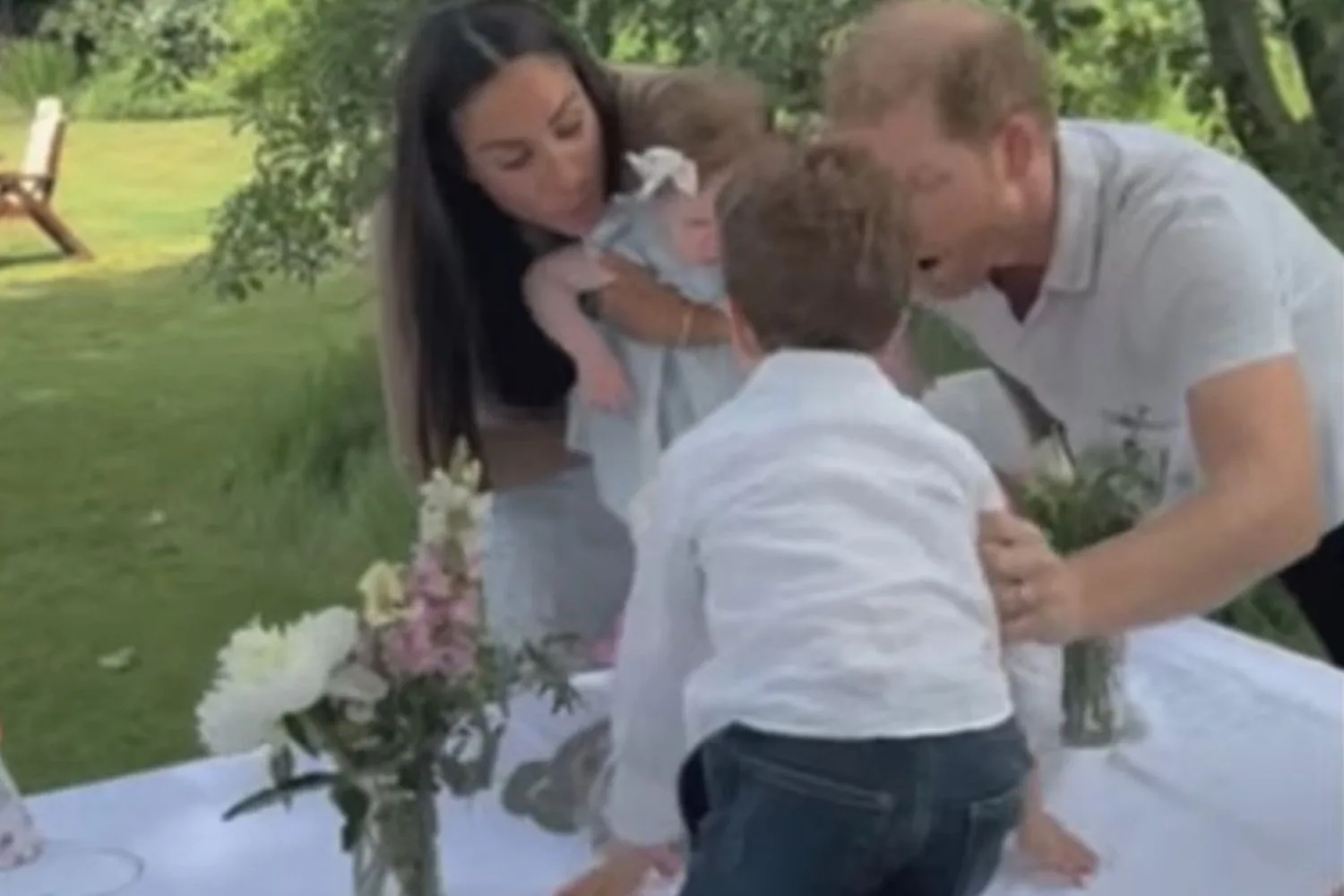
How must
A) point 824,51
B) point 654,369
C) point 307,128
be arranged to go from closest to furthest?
point 654,369 → point 824,51 → point 307,128

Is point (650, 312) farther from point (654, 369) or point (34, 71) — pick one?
point (34, 71)

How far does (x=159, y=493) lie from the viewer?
229 inches

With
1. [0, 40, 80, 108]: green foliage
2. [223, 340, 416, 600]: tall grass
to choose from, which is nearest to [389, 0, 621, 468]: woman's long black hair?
[223, 340, 416, 600]: tall grass

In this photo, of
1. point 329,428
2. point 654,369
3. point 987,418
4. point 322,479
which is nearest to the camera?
point 987,418

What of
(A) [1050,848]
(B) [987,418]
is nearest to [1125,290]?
(B) [987,418]

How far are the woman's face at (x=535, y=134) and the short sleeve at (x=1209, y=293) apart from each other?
558 millimetres

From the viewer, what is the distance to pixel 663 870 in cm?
164

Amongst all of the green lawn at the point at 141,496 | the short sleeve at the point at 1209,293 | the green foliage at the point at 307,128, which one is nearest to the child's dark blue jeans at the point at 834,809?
the short sleeve at the point at 1209,293

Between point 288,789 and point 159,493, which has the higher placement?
point 288,789

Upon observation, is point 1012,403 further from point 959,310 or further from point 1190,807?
point 1190,807

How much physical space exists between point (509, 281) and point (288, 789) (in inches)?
33.0

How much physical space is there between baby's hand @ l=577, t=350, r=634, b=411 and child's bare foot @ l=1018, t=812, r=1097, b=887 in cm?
63

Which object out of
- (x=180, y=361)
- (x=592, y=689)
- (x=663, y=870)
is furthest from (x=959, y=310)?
(x=180, y=361)

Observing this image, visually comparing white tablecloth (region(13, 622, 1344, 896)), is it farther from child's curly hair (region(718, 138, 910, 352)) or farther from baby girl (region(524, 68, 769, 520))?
child's curly hair (region(718, 138, 910, 352))
